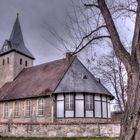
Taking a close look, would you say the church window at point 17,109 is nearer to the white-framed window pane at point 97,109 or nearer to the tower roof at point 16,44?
the white-framed window pane at point 97,109

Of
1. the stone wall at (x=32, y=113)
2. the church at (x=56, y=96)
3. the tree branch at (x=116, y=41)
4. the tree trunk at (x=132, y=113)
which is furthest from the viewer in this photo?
the stone wall at (x=32, y=113)

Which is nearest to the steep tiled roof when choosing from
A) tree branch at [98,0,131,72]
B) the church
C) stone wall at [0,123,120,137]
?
the church

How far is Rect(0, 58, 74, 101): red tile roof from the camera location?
26.9m

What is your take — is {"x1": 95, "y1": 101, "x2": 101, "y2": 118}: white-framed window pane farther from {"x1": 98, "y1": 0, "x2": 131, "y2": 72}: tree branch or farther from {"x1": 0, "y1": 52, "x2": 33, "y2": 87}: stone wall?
{"x1": 98, "y1": 0, "x2": 131, "y2": 72}: tree branch

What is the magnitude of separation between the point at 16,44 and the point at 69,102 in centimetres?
1552

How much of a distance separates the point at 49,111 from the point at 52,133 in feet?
26.8

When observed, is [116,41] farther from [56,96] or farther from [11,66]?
[11,66]

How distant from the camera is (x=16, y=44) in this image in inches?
1469

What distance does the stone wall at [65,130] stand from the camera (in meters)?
17.5

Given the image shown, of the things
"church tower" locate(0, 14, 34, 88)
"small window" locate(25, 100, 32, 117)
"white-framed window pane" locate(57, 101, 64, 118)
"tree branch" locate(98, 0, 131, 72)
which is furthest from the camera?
"church tower" locate(0, 14, 34, 88)

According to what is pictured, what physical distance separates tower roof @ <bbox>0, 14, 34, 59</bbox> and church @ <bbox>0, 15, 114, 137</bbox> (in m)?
3.84

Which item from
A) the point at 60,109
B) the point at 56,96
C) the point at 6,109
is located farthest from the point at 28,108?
the point at 60,109

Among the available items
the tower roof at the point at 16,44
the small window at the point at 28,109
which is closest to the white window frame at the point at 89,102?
the small window at the point at 28,109

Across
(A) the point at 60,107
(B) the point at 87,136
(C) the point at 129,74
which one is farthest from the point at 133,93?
(A) the point at 60,107
